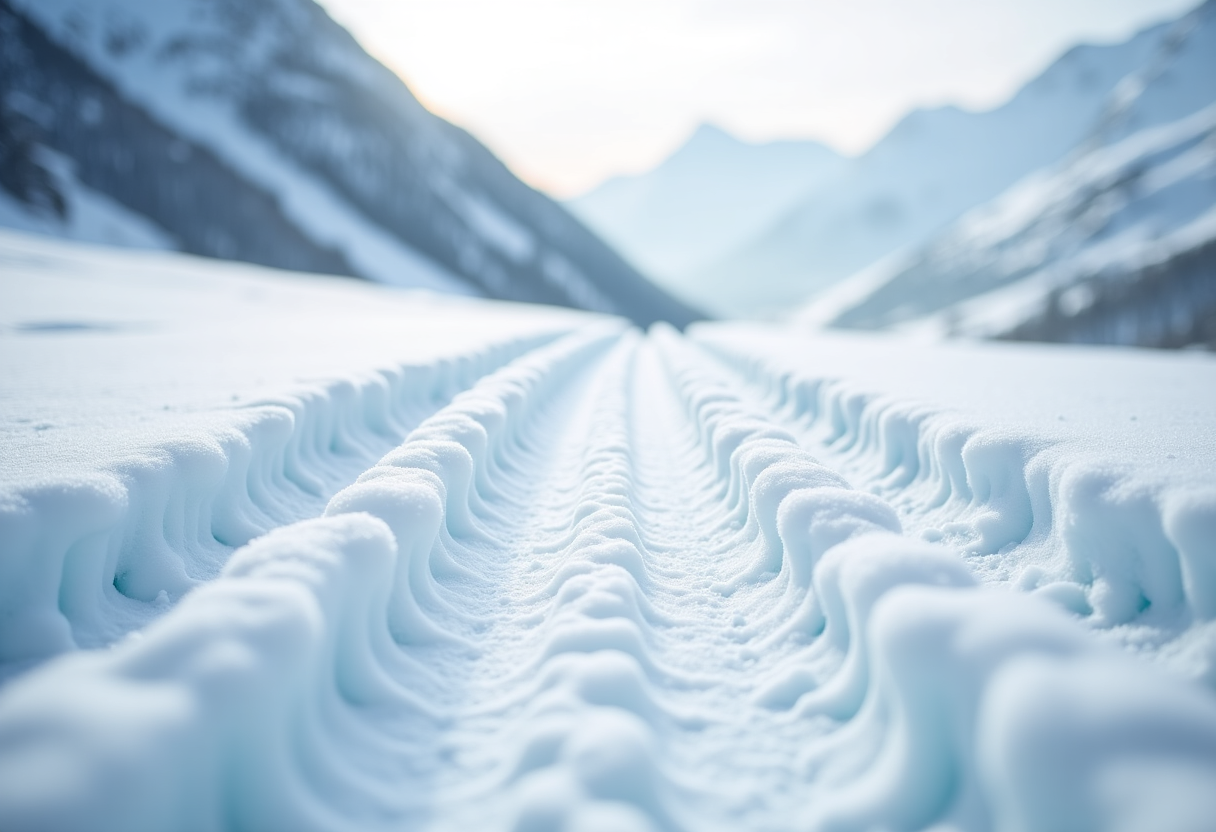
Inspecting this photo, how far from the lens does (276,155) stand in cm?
6456

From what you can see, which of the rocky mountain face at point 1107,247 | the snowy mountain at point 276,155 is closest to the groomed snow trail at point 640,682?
the rocky mountain face at point 1107,247

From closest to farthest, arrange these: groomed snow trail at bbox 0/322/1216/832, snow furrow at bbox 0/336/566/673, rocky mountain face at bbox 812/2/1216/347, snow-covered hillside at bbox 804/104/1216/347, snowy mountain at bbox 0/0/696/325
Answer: groomed snow trail at bbox 0/322/1216/832
snow furrow at bbox 0/336/566/673
snowy mountain at bbox 0/0/696/325
snow-covered hillside at bbox 804/104/1216/347
rocky mountain face at bbox 812/2/1216/347

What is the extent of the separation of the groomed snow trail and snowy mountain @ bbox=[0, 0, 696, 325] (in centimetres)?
5029

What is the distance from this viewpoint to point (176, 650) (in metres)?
1.21

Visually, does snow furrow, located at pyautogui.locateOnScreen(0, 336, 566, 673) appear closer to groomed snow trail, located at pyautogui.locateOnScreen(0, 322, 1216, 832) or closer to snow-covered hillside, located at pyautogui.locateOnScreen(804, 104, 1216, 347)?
groomed snow trail, located at pyautogui.locateOnScreen(0, 322, 1216, 832)

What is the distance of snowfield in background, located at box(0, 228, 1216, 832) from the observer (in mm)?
1068

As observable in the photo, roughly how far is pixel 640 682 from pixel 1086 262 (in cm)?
11034

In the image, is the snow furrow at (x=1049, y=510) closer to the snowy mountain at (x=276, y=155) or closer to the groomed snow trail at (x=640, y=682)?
the groomed snow trail at (x=640, y=682)

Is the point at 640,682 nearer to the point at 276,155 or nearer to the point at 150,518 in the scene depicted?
the point at 150,518

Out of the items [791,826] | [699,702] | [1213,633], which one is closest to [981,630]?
[791,826]

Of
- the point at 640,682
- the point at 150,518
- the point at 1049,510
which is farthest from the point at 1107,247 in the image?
the point at 150,518

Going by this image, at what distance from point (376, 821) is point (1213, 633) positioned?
2.14 m

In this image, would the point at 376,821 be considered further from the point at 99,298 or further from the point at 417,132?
the point at 417,132

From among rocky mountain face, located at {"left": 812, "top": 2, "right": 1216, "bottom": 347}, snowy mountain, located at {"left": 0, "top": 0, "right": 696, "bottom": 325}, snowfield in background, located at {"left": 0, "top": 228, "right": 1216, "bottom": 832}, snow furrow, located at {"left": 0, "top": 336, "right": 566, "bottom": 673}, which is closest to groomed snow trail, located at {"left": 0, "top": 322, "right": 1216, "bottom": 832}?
snowfield in background, located at {"left": 0, "top": 228, "right": 1216, "bottom": 832}
